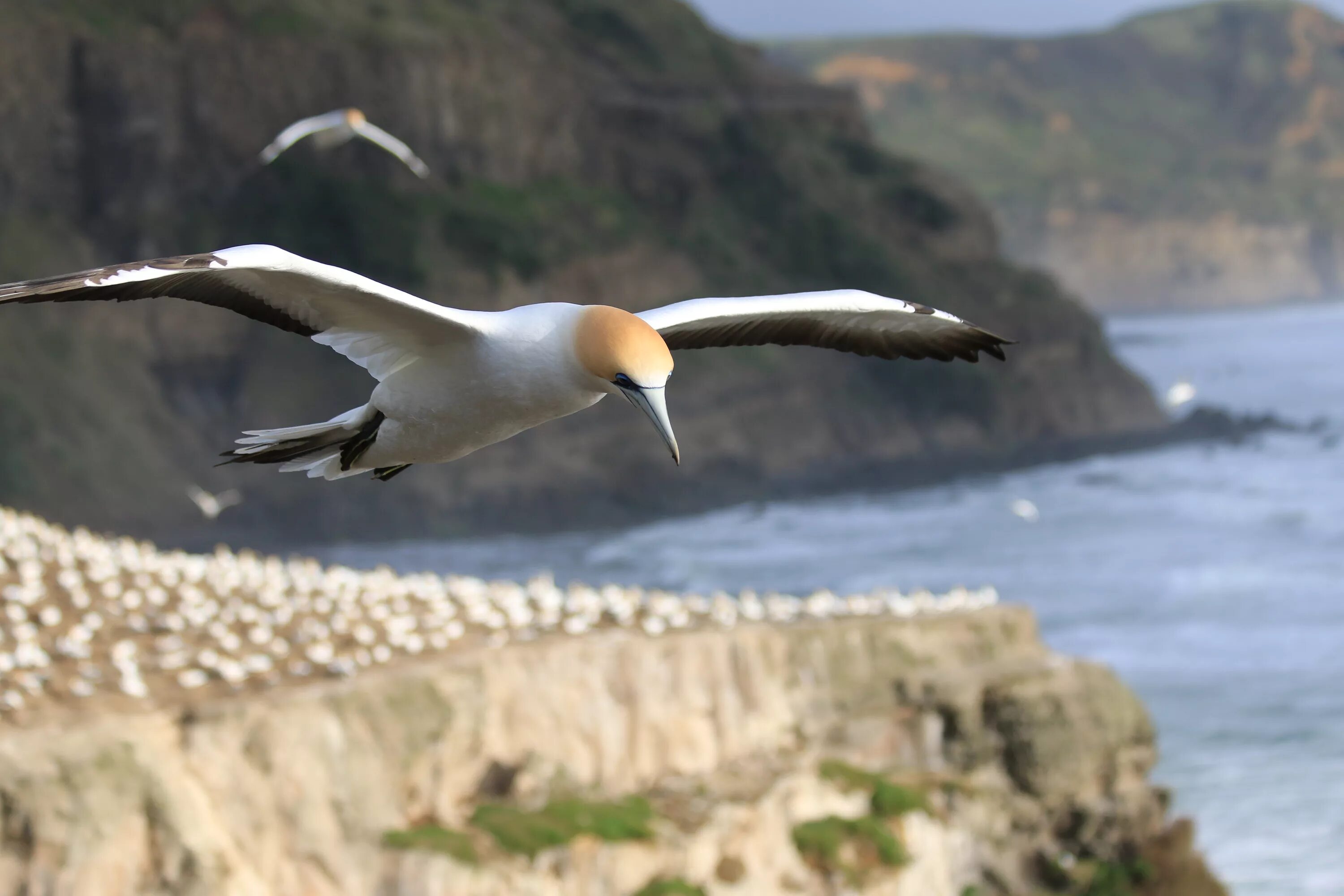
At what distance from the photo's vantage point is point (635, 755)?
68.7 ft

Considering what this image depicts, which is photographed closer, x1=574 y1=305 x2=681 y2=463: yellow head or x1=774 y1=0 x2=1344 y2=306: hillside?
x1=574 y1=305 x2=681 y2=463: yellow head

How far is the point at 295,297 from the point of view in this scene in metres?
7.73

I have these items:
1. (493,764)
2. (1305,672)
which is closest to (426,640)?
(493,764)

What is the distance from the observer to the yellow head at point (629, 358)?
6477mm

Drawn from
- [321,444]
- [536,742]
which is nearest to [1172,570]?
[536,742]

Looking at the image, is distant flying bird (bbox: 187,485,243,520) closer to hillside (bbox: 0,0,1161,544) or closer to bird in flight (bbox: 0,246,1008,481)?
hillside (bbox: 0,0,1161,544)

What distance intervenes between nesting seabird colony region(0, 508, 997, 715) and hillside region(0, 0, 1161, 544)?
113 feet

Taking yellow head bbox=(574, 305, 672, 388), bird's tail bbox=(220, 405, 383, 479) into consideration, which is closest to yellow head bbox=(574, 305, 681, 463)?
yellow head bbox=(574, 305, 672, 388)

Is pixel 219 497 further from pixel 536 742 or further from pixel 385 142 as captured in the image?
pixel 536 742

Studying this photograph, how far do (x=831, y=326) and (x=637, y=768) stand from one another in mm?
12583

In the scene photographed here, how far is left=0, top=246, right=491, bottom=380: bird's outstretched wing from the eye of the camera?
683cm

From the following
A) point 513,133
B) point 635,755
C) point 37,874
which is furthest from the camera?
point 513,133

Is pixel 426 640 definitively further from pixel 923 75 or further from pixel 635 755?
pixel 923 75

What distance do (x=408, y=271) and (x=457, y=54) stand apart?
936 cm
